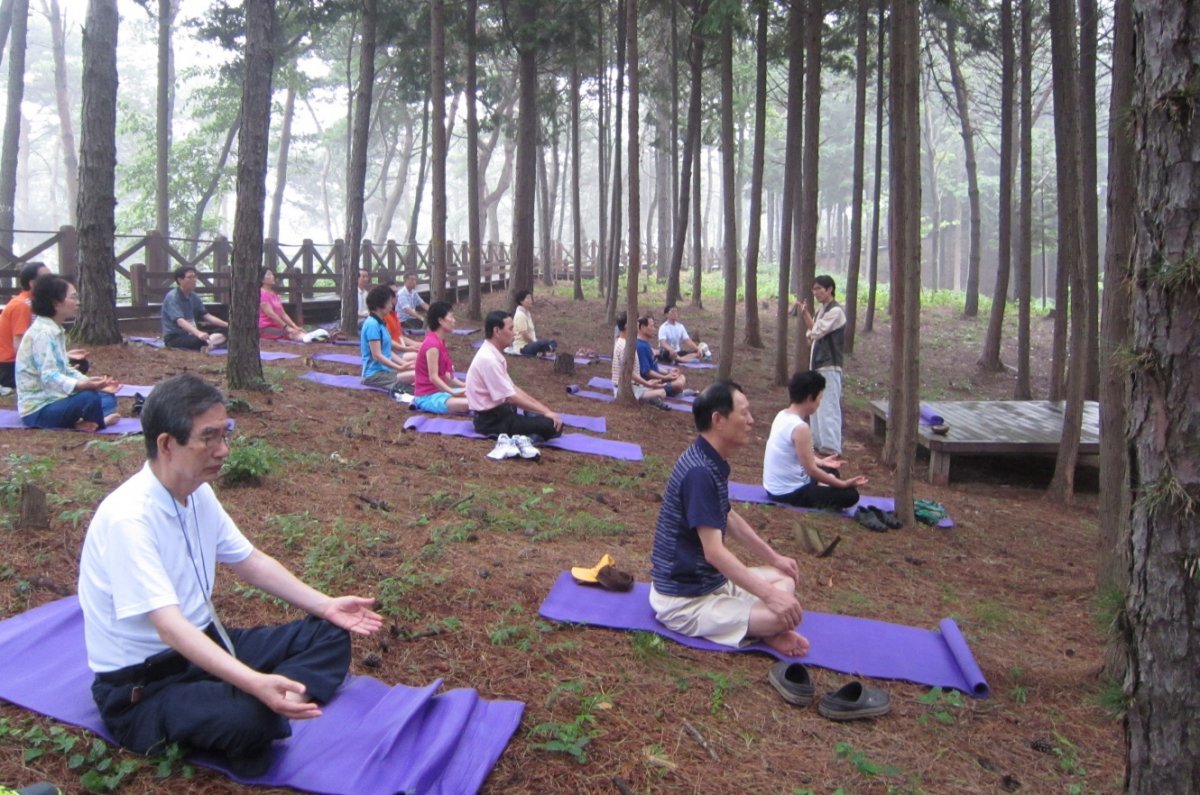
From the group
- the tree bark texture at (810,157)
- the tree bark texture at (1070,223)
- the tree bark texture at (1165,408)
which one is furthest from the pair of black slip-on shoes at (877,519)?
the tree bark texture at (1165,408)

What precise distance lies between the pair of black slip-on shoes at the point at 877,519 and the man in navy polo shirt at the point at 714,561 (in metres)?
2.71

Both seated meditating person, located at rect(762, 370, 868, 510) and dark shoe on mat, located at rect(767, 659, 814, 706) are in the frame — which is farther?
seated meditating person, located at rect(762, 370, 868, 510)

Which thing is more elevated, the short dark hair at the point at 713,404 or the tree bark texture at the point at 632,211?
the tree bark texture at the point at 632,211

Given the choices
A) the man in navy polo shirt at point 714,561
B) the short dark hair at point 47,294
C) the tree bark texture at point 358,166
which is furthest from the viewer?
the tree bark texture at point 358,166

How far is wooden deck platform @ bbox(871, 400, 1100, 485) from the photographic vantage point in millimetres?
8805

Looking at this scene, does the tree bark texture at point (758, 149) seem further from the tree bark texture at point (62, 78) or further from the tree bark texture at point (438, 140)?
the tree bark texture at point (62, 78)

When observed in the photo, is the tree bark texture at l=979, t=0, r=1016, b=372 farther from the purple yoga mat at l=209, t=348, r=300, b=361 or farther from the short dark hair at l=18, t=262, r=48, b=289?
the short dark hair at l=18, t=262, r=48, b=289

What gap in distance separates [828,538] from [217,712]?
15.2ft

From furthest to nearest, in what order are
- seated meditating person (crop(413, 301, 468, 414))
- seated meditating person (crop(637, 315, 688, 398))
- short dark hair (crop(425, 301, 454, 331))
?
seated meditating person (crop(637, 315, 688, 398))
seated meditating person (crop(413, 301, 468, 414))
short dark hair (crop(425, 301, 454, 331))

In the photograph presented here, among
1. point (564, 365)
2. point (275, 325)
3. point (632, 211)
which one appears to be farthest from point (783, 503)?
point (275, 325)

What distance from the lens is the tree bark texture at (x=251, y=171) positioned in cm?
809

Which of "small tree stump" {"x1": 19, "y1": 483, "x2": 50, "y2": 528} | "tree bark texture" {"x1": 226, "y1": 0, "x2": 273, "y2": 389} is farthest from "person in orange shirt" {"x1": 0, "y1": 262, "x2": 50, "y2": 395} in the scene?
"small tree stump" {"x1": 19, "y1": 483, "x2": 50, "y2": 528}

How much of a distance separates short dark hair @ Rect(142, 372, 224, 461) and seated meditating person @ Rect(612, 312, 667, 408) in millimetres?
8262

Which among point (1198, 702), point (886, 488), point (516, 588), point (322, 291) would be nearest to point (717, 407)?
point (516, 588)
